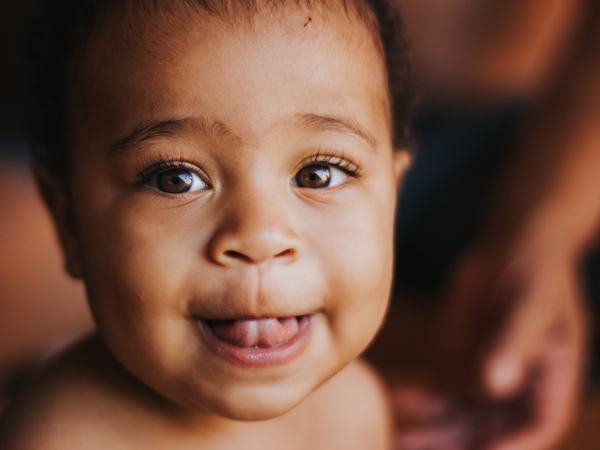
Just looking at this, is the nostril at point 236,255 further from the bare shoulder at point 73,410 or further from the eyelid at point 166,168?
the bare shoulder at point 73,410

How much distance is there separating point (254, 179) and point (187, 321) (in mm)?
134

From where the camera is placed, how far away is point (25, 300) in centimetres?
143

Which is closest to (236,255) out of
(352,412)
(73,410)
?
(73,410)

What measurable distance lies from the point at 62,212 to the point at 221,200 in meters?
0.23

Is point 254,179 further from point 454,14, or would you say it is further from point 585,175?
point 454,14

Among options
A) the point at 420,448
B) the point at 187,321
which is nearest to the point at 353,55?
the point at 187,321

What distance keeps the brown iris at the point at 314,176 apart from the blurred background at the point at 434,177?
0.71 m

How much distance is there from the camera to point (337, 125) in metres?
0.68

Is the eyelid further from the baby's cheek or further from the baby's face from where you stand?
the baby's cheek

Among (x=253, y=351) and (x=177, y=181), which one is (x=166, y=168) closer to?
(x=177, y=181)

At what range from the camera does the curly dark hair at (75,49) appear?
669mm

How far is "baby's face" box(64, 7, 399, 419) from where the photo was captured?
63 centimetres

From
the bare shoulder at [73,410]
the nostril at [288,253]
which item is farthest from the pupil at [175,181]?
the bare shoulder at [73,410]

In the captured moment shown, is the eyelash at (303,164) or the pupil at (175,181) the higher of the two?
the eyelash at (303,164)
